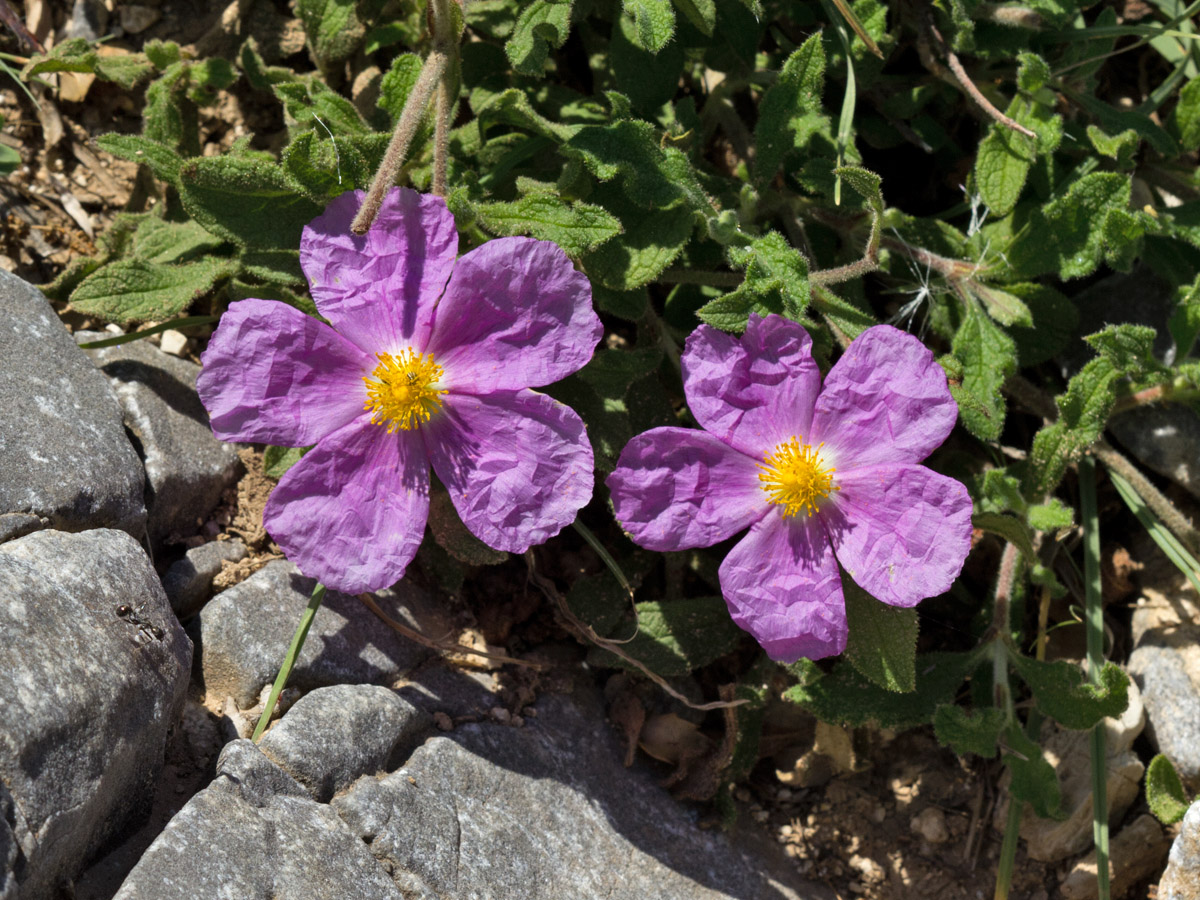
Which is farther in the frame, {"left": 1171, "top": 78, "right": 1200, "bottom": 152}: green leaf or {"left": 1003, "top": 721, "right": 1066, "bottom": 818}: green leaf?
{"left": 1171, "top": 78, "right": 1200, "bottom": 152}: green leaf

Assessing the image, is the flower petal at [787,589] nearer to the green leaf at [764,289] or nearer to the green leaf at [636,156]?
the green leaf at [764,289]

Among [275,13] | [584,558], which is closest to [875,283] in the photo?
[584,558]

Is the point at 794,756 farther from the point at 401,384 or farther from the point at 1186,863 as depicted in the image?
the point at 401,384

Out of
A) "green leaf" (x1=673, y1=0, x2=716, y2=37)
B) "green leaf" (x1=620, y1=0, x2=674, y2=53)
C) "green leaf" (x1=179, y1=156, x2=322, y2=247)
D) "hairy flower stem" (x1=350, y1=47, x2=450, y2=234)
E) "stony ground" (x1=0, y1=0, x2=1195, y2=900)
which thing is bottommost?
"stony ground" (x1=0, y1=0, x2=1195, y2=900)

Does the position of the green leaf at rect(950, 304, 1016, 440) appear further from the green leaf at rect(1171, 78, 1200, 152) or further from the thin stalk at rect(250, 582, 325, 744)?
the thin stalk at rect(250, 582, 325, 744)

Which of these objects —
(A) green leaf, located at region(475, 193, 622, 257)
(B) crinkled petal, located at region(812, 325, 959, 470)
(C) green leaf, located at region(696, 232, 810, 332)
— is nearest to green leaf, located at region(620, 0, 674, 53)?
Result: (A) green leaf, located at region(475, 193, 622, 257)

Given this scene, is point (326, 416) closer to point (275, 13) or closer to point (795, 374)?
point (795, 374)

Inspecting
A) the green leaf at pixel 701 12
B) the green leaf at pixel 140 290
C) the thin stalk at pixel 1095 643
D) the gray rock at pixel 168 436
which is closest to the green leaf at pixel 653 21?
the green leaf at pixel 701 12

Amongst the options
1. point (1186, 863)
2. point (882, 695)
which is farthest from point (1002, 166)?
point (1186, 863)
